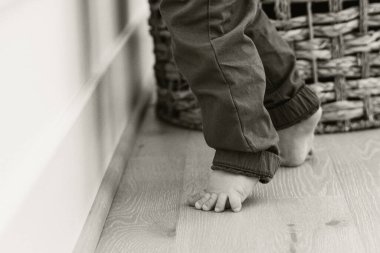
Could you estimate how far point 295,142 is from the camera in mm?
1271

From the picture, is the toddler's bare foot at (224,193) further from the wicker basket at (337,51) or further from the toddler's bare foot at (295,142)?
the wicker basket at (337,51)

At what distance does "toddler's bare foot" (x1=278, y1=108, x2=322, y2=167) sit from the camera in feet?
4.16

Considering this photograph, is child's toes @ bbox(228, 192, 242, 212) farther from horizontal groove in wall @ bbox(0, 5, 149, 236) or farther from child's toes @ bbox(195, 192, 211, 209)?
horizontal groove in wall @ bbox(0, 5, 149, 236)

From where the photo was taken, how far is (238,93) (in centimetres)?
106

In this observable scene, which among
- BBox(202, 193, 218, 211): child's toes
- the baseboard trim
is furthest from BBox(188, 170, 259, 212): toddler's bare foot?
the baseboard trim

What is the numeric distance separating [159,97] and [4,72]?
884 millimetres

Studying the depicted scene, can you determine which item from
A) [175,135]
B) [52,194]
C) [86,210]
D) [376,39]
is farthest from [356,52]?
[52,194]

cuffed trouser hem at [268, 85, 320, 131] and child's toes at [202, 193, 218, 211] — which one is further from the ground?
child's toes at [202, 193, 218, 211]

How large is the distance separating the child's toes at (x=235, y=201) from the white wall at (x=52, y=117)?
0.20 metres

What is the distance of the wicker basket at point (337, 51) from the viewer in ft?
4.65

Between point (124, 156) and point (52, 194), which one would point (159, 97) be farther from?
point (52, 194)

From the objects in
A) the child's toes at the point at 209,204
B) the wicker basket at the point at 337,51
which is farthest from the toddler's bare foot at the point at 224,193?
the wicker basket at the point at 337,51

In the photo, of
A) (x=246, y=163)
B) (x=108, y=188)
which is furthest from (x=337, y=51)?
(x=108, y=188)

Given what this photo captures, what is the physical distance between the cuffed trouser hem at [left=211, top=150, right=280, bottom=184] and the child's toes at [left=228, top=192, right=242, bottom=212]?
0.12 feet
